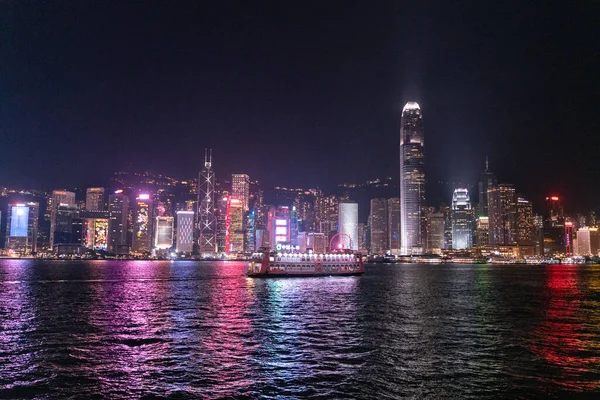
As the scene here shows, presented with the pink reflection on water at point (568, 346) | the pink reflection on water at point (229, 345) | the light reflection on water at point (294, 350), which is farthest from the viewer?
the pink reflection on water at point (568, 346)

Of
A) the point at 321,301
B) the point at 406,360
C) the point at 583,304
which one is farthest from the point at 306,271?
the point at 406,360

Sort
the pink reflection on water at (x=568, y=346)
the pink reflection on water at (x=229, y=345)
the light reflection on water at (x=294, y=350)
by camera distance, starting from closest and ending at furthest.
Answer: the light reflection on water at (x=294, y=350), the pink reflection on water at (x=229, y=345), the pink reflection on water at (x=568, y=346)

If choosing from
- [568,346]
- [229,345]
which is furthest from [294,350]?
[568,346]

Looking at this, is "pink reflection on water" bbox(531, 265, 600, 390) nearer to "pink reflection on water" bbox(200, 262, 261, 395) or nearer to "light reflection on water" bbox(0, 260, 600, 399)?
"light reflection on water" bbox(0, 260, 600, 399)

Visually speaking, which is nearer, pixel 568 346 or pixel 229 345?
pixel 229 345

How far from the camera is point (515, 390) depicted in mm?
22422

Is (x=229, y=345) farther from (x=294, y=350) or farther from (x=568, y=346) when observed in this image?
(x=568, y=346)

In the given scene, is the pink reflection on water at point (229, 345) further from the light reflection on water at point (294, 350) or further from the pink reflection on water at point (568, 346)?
the pink reflection on water at point (568, 346)

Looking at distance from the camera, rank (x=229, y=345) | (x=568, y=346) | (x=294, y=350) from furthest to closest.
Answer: (x=568, y=346), (x=229, y=345), (x=294, y=350)

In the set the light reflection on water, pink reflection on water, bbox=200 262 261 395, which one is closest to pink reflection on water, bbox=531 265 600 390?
the light reflection on water

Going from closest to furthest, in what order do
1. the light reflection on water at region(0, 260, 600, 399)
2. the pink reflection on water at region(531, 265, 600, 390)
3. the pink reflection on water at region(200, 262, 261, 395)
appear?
the light reflection on water at region(0, 260, 600, 399)
the pink reflection on water at region(200, 262, 261, 395)
the pink reflection on water at region(531, 265, 600, 390)

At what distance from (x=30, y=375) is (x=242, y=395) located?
11749mm

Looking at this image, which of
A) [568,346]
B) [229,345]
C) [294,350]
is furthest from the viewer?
[568,346]

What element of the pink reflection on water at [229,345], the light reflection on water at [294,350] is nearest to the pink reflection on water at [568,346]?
the light reflection on water at [294,350]
